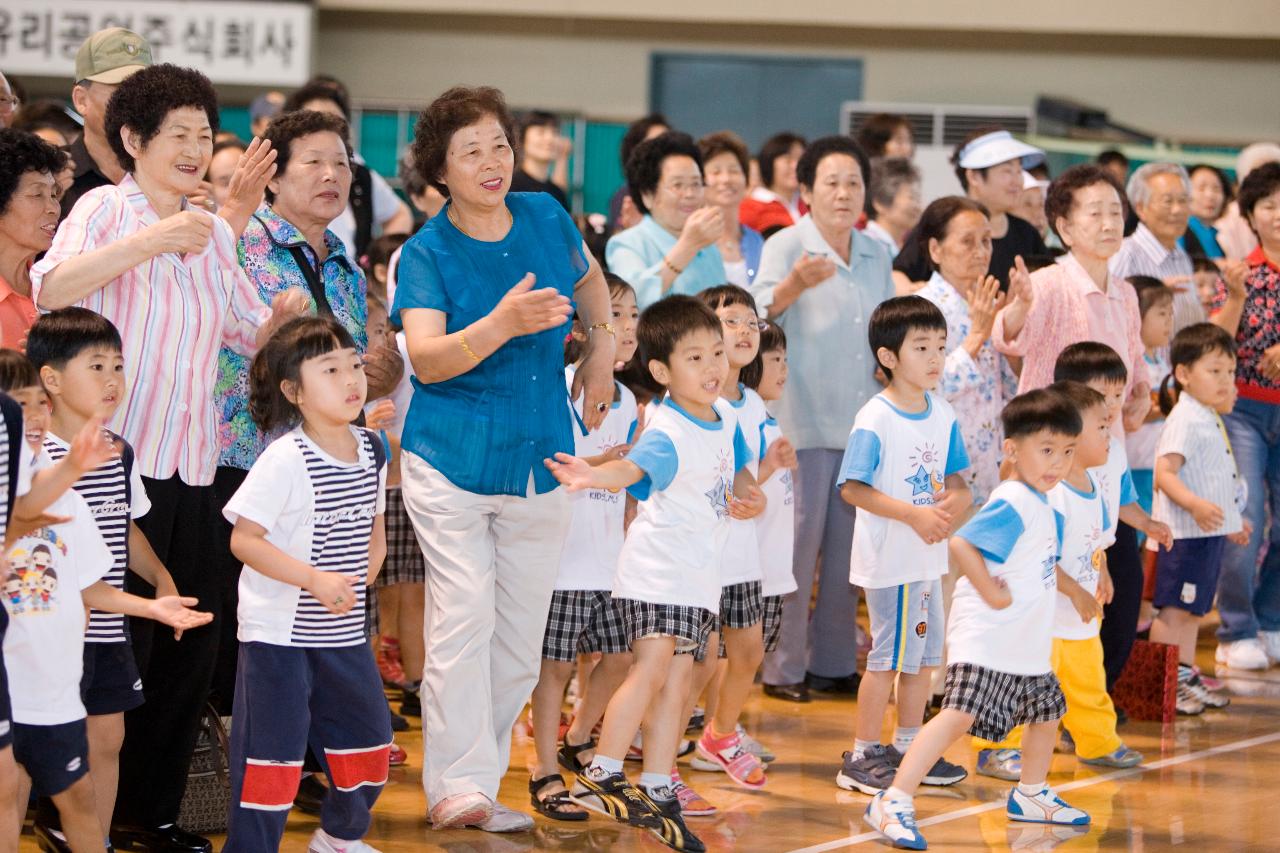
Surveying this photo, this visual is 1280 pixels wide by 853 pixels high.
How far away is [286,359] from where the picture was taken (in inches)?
132

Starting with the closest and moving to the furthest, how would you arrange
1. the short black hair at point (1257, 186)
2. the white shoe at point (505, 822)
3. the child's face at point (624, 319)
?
the white shoe at point (505, 822) → the child's face at point (624, 319) → the short black hair at point (1257, 186)

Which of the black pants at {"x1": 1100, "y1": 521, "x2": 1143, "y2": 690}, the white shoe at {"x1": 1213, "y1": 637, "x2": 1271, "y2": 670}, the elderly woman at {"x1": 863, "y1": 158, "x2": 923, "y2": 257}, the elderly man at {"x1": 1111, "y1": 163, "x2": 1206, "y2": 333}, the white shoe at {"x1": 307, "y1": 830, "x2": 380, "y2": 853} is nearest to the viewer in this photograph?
the white shoe at {"x1": 307, "y1": 830, "x2": 380, "y2": 853}

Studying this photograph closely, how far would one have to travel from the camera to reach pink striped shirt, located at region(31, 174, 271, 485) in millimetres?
3400

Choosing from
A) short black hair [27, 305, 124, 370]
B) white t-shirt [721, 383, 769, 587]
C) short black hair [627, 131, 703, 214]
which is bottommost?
white t-shirt [721, 383, 769, 587]

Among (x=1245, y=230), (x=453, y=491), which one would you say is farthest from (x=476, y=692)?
(x=1245, y=230)

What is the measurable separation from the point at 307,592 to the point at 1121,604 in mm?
2777

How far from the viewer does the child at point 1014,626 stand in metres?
3.99

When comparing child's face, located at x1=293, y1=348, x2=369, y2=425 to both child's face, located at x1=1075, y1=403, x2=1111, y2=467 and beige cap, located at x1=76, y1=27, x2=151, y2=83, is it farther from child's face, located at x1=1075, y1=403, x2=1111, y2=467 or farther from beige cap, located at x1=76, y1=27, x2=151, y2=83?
child's face, located at x1=1075, y1=403, x2=1111, y2=467

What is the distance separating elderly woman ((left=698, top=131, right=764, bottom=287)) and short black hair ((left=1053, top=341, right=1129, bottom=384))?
4.31 feet

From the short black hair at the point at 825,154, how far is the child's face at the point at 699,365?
1.55m

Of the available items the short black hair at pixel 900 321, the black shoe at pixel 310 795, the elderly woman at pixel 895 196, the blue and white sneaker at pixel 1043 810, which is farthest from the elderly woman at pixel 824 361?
the black shoe at pixel 310 795

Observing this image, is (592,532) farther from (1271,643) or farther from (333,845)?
(1271,643)

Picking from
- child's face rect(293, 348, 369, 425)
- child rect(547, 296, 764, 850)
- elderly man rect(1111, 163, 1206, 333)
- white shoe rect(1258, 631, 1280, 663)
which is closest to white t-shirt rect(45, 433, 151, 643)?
child's face rect(293, 348, 369, 425)

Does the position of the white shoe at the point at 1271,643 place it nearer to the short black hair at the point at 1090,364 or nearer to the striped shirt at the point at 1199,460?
the striped shirt at the point at 1199,460
